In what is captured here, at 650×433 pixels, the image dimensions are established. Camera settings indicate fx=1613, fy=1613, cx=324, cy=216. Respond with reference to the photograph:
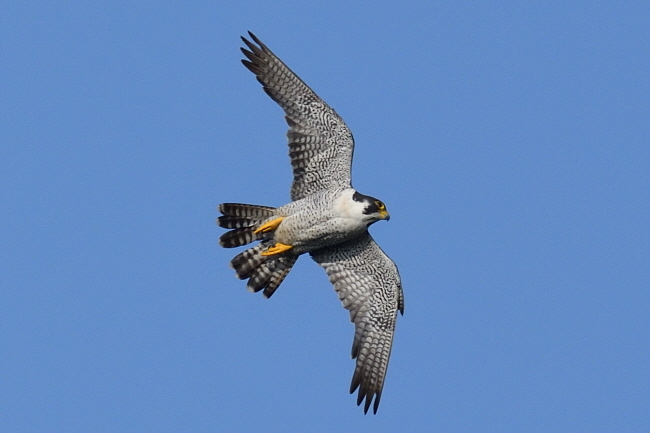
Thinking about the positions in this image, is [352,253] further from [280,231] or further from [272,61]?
[272,61]

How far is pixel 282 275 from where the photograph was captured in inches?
870

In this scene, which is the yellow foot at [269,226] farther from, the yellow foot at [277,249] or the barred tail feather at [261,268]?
the barred tail feather at [261,268]

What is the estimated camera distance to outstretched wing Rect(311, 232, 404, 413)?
Result: 21.8 metres

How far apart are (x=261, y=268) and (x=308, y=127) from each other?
207 centimetres

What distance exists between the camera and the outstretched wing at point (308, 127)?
21.5 meters

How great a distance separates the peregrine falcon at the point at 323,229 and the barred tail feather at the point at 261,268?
1 centimetres

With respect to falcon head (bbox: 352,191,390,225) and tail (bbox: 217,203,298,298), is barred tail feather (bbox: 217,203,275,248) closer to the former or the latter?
tail (bbox: 217,203,298,298)

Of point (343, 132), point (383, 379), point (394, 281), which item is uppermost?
point (343, 132)

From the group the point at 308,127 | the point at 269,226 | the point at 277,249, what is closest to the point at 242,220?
the point at 269,226

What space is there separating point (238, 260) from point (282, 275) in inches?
25.1

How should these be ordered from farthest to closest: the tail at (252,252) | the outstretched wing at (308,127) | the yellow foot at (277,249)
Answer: the tail at (252,252) < the yellow foot at (277,249) < the outstretched wing at (308,127)

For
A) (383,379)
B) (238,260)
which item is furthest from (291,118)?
(383,379)

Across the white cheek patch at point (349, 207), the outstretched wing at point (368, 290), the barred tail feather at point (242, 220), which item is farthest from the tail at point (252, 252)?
the white cheek patch at point (349, 207)

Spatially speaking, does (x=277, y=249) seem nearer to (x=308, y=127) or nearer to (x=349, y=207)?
(x=349, y=207)
